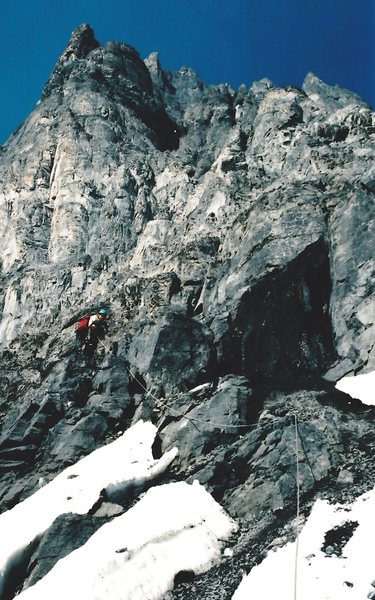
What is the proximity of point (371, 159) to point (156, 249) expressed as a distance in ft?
50.7

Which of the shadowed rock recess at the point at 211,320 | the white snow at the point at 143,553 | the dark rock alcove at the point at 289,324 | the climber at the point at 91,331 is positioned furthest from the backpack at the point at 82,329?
the white snow at the point at 143,553

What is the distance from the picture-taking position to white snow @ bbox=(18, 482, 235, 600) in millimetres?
12438

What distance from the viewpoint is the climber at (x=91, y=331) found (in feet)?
84.6

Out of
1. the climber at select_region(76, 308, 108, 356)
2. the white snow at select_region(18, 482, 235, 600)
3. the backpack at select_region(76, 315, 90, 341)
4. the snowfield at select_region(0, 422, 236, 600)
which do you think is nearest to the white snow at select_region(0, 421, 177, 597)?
the snowfield at select_region(0, 422, 236, 600)

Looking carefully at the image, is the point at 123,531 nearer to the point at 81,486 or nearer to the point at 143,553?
the point at 143,553

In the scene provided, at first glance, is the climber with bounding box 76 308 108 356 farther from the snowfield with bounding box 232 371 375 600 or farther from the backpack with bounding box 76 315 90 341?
the snowfield with bounding box 232 371 375 600

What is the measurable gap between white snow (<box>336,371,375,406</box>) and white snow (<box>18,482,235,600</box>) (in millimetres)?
6636

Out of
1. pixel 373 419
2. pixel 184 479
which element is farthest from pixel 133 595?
pixel 373 419

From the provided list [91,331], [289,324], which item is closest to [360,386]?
[289,324]

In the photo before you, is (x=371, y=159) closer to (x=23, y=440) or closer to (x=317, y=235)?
(x=317, y=235)

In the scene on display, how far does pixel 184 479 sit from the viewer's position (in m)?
16.7

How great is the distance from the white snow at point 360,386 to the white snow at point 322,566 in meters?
5.83

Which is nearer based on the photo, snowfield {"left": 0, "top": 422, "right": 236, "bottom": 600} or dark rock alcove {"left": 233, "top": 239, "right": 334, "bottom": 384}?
snowfield {"left": 0, "top": 422, "right": 236, "bottom": 600}

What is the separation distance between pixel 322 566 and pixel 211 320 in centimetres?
1388
